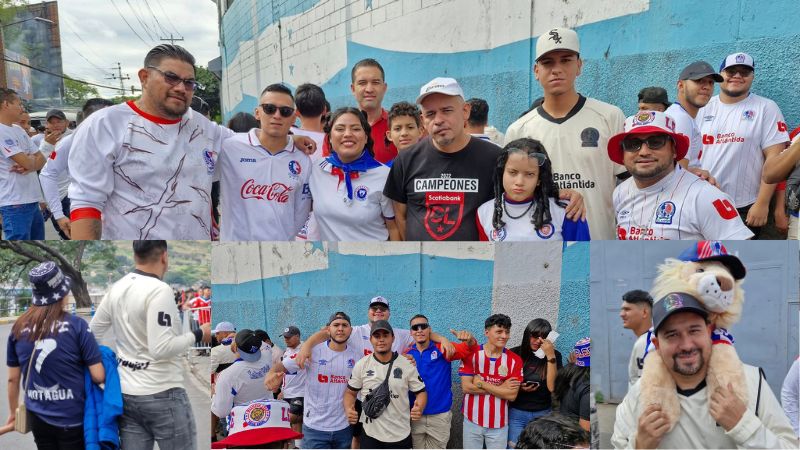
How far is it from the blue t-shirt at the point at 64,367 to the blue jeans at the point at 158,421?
23cm

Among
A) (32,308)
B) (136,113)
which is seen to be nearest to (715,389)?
(136,113)

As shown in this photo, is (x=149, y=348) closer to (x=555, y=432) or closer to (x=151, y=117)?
(x=151, y=117)

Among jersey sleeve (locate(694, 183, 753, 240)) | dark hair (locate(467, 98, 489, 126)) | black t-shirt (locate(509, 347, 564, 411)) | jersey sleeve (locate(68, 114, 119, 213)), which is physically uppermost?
dark hair (locate(467, 98, 489, 126))

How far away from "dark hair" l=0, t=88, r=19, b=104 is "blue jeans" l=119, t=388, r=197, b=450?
2.30 meters

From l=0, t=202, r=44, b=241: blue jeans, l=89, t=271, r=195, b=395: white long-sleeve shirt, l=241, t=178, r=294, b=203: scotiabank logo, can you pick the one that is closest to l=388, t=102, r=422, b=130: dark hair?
l=241, t=178, r=294, b=203: scotiabank logo

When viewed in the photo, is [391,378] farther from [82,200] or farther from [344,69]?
[344,69]

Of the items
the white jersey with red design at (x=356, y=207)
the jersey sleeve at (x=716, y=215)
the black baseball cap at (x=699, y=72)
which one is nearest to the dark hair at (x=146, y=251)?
the white jersey with red design at (x=356, y=207)

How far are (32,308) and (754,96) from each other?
4.19 metres

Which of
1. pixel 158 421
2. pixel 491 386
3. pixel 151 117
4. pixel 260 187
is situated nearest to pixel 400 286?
pixel 491 386

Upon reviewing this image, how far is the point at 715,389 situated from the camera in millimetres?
2725

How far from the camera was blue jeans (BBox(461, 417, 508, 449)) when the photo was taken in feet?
9.68

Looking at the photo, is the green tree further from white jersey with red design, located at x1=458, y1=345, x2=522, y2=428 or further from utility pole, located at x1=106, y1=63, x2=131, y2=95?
white jersey with red design, located at x1=458, y1=345, x2=522, y2=428

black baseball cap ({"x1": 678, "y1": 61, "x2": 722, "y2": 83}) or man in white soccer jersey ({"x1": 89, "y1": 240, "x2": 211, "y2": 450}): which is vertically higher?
black baseball cap ({"x1": 678, "y1": 61, "x2": 722, "y2": 83})

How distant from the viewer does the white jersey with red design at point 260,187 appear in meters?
3.15
